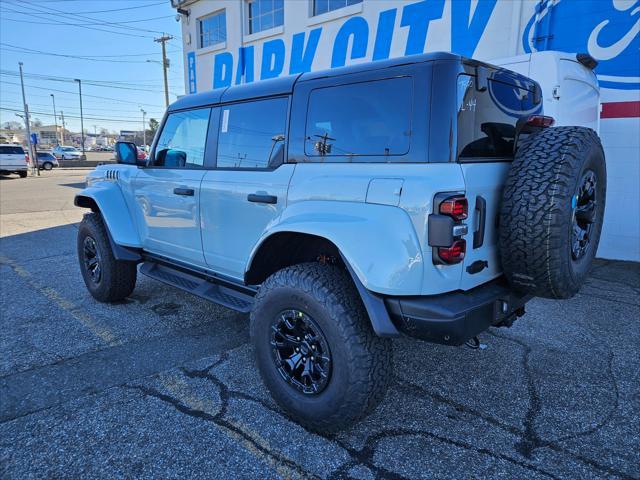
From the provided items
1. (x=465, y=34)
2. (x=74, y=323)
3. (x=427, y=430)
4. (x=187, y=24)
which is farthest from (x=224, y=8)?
(x=427, y=430)

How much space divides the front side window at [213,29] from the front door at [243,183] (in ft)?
35.4

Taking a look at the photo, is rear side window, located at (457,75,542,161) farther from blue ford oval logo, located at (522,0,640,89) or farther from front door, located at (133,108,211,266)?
blue ford oval logo, located at (522,0,640,89)

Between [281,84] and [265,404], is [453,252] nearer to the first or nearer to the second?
[265,404]

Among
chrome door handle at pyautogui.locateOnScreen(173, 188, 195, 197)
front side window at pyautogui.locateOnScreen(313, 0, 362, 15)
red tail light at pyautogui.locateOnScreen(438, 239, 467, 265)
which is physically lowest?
red tail light at pyautogui.locateOnScreen(438, 239, 467, 265)

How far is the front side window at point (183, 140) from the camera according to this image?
3.45 meters

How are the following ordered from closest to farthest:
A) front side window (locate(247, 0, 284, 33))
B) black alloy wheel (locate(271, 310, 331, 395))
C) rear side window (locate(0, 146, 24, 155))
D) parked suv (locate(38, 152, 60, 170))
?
black alloy wheel (locate(271, 310, 331, 395)) < front side window (locate(247, 0, 284, 33)) < rear side window (locate(0, 146, 24, 155)) < parked suv (locate(38, 152, 60, 170))

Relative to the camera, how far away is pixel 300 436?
7.80 feet

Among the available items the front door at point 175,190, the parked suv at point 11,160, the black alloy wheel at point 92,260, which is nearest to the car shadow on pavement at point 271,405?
the black alloy wheel at point 92,260

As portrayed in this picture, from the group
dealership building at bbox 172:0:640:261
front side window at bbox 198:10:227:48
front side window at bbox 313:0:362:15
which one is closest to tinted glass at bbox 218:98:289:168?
dealership building at bbox 172:0:640:261

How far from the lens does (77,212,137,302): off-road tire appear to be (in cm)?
421

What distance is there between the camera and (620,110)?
6.33 meters

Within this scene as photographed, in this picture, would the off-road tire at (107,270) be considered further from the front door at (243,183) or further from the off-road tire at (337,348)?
the off-road tire at (337,348)

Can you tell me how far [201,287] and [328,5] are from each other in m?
A: 8.62

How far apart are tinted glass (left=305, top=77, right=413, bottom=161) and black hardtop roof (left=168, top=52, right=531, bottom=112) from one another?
97 mm
